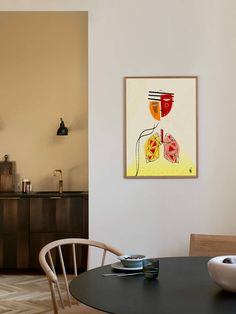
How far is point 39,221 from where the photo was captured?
5.68 m

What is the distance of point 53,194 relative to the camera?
5.75m

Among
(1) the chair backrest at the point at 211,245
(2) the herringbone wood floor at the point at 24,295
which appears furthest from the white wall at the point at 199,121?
(2) the herringbone wood floor at the point at 24,295

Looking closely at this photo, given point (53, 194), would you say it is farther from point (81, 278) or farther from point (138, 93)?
point (81, 278)

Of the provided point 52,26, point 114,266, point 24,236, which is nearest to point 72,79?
point 52,26

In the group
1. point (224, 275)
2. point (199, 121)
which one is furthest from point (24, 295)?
point (224, 275)

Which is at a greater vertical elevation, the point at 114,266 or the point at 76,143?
the point at 76,143

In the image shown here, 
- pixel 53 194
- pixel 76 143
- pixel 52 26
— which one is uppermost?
pixel 52 26

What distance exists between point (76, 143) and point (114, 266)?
3988 millimetres

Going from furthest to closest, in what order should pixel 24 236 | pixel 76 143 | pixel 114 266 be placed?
1. pixel 76 143
2. pixel 24 236
3. pixel 114 266

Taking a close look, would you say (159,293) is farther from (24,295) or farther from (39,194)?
(39,194)

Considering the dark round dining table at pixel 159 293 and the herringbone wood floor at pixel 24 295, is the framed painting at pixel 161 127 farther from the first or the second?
the dark round dining table at pixel 159 293

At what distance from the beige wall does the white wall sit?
86.6 inches

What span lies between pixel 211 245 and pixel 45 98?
11.1 feet

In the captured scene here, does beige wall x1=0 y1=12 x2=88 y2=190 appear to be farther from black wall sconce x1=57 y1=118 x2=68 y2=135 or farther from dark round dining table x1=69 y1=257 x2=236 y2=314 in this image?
dark round dining table x1=69 y1=257 x2=236 y2=314
